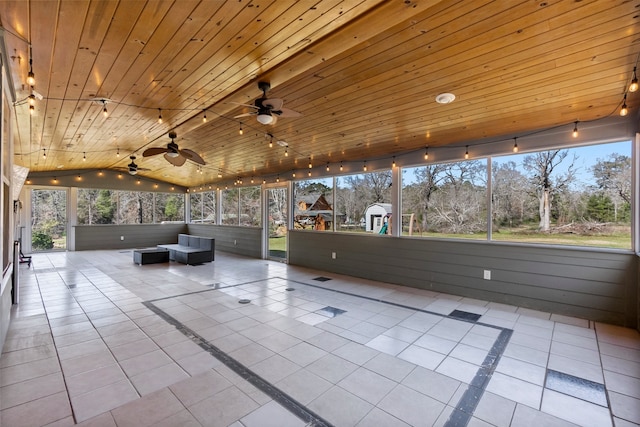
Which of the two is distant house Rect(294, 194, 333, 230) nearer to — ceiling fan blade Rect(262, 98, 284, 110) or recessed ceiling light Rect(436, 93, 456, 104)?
recessed ceiling light Rect(436, 93, 456, 104)

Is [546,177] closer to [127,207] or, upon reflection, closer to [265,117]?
[265,117]

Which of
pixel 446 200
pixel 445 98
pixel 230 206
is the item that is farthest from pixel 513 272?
pixel 230 206

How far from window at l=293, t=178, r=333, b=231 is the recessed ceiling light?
12.9ft

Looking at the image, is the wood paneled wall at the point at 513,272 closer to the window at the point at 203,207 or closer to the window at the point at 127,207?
the window at the point at 203,207

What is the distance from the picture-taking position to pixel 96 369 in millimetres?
2580

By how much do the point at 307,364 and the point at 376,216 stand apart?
4.09m

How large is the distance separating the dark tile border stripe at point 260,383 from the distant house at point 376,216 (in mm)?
4084

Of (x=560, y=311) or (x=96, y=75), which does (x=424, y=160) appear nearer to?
(x=560, y=311)

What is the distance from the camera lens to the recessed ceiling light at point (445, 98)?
11.0 ft

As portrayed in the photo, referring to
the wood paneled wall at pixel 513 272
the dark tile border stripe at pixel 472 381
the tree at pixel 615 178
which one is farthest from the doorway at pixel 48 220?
the tree at pixel 615 178

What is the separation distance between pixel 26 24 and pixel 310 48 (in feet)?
6.91

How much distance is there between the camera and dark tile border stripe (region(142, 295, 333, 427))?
1.98 meters

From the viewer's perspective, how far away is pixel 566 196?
4.18 metres

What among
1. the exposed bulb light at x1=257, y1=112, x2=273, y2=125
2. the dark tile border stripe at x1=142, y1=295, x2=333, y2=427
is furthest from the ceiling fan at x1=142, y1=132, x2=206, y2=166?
the dark tile border stripe at x1=142, y1=295, x2=333, y2=427
